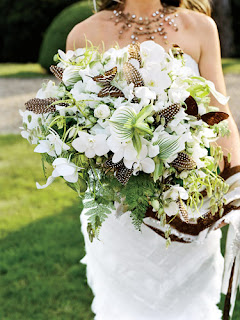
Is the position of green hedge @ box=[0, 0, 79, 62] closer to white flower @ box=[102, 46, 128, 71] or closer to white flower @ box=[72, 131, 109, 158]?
white flower @ box=[102, 46, 128, 71]

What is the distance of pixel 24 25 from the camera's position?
56.9 ft

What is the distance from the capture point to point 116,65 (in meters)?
1.93

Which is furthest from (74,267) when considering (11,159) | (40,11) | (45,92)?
(40,11)

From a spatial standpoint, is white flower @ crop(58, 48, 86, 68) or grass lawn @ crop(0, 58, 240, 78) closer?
white flower @ crop(58, 48, 86, 68)

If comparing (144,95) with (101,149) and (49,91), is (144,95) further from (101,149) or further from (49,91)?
(49,91)

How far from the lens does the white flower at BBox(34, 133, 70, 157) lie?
72.9 inches

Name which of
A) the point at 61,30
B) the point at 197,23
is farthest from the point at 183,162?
Result: the point at 61,30

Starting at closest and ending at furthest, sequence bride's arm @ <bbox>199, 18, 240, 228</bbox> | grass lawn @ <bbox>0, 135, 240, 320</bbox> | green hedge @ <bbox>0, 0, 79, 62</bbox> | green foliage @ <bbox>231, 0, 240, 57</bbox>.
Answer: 1. bride's arm @ <bbox>199, 18, 240, 228</bbox>
2. grass lawn @ <bbox>0, 135, 240, 320</bbox>
3. green hedge @ <bbox>0, 0, 79, 62</bbox>
4. green foliage @ <bbox>231, 0, 240, 57</bbox>

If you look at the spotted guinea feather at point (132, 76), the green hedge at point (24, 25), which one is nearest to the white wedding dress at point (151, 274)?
the spotted guinea feather at point (132, 76)

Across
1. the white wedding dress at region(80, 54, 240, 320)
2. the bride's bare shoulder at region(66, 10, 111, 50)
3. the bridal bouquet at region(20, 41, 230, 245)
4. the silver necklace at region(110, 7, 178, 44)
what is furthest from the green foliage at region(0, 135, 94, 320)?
the bridal bouquet at region(20, 41, 230, 245)

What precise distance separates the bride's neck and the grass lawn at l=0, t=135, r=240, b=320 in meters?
2.18

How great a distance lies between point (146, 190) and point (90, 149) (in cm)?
27

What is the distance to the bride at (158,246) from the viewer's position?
8.70 feet

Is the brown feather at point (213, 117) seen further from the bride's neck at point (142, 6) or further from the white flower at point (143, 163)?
the bride's neck at point (142, 6)
